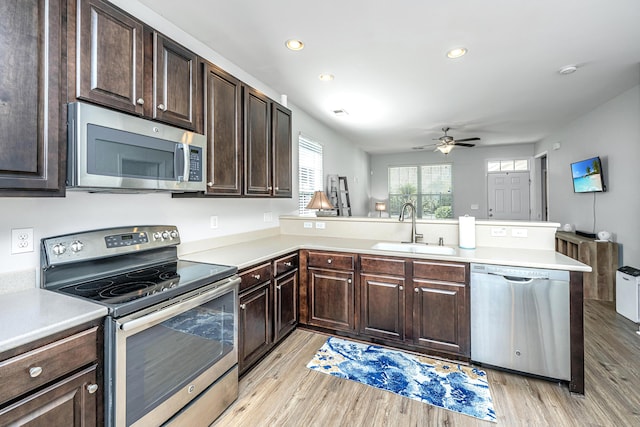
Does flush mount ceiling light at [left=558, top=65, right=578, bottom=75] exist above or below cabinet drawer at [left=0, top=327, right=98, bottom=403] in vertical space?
above

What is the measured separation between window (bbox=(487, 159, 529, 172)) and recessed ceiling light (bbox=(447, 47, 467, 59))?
5722mm

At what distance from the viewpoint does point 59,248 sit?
60.8 inches

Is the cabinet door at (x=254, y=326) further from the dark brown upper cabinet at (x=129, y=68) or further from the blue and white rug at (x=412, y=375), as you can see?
the dark brown upper cabinet at (x=129, y=68)

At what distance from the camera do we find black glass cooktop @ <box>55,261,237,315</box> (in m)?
1.32

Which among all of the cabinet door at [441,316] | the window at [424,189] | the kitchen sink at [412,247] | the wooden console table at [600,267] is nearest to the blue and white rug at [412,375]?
the cabinet door at [441,316]

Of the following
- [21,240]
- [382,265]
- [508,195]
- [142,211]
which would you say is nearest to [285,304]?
[382,265]

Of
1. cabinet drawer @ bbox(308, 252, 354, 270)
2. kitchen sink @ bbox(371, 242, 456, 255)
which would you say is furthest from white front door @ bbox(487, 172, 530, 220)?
cabinet drawer @ bbox(308, 252, 354, 270)

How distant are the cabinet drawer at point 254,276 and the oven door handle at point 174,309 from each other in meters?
0.25

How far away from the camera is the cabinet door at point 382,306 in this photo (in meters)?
2.56

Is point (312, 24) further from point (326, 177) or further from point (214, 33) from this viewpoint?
point (326, 177)

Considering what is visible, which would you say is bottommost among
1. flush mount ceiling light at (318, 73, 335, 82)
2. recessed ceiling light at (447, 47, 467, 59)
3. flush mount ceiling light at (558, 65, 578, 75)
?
recessed ceiling light at (447, 47, 467, 59)

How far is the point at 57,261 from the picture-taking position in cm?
152

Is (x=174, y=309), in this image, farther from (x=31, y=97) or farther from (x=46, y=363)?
(x=31, y=97)

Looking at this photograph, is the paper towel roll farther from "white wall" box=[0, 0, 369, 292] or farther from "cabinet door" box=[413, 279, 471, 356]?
"white wall" box=[0, 0, 369, 292]
